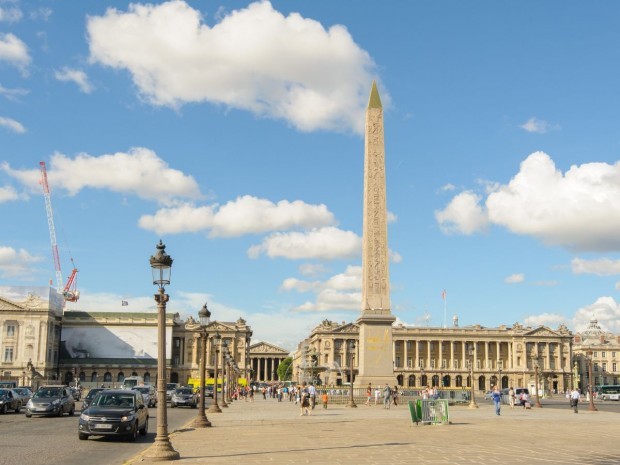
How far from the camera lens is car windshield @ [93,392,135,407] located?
78.6 feet

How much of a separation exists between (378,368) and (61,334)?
383 ft

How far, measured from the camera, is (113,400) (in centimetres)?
2411

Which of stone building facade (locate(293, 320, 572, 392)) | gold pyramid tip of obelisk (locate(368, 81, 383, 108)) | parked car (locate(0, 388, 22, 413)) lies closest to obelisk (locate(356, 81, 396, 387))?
gold pyramid tip of obelisk (locate(368, 81, 383, 108))

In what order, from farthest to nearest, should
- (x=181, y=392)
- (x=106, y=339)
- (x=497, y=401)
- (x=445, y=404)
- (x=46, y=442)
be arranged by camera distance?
(x=106, y=339) → (x=181, y=392) → (x=497, y=401) → (x=445, y=404) → (x=46, y=442)

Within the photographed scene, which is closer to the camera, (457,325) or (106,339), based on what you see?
(106,339)

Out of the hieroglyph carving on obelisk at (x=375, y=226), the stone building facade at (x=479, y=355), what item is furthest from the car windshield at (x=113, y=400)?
the stone building facade at (x=479, y=355)

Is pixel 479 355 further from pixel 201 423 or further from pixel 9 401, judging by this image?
pixel 201 423

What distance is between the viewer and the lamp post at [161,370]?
54.9 ft

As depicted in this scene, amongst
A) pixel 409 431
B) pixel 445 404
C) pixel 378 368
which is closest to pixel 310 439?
pixel 409 431

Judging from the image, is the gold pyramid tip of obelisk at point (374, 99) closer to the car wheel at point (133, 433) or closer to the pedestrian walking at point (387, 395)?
the pedestrian walking at point (387, 395)

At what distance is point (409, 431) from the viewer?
26906 millimetres

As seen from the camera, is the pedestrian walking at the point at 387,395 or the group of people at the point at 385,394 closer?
the pedestrian walking at the point at 387,395

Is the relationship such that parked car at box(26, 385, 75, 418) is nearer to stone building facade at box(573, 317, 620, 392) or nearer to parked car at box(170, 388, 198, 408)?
parked car at box(170, 388, 198, 408)

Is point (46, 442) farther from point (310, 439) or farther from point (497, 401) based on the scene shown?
point (497, 401)
